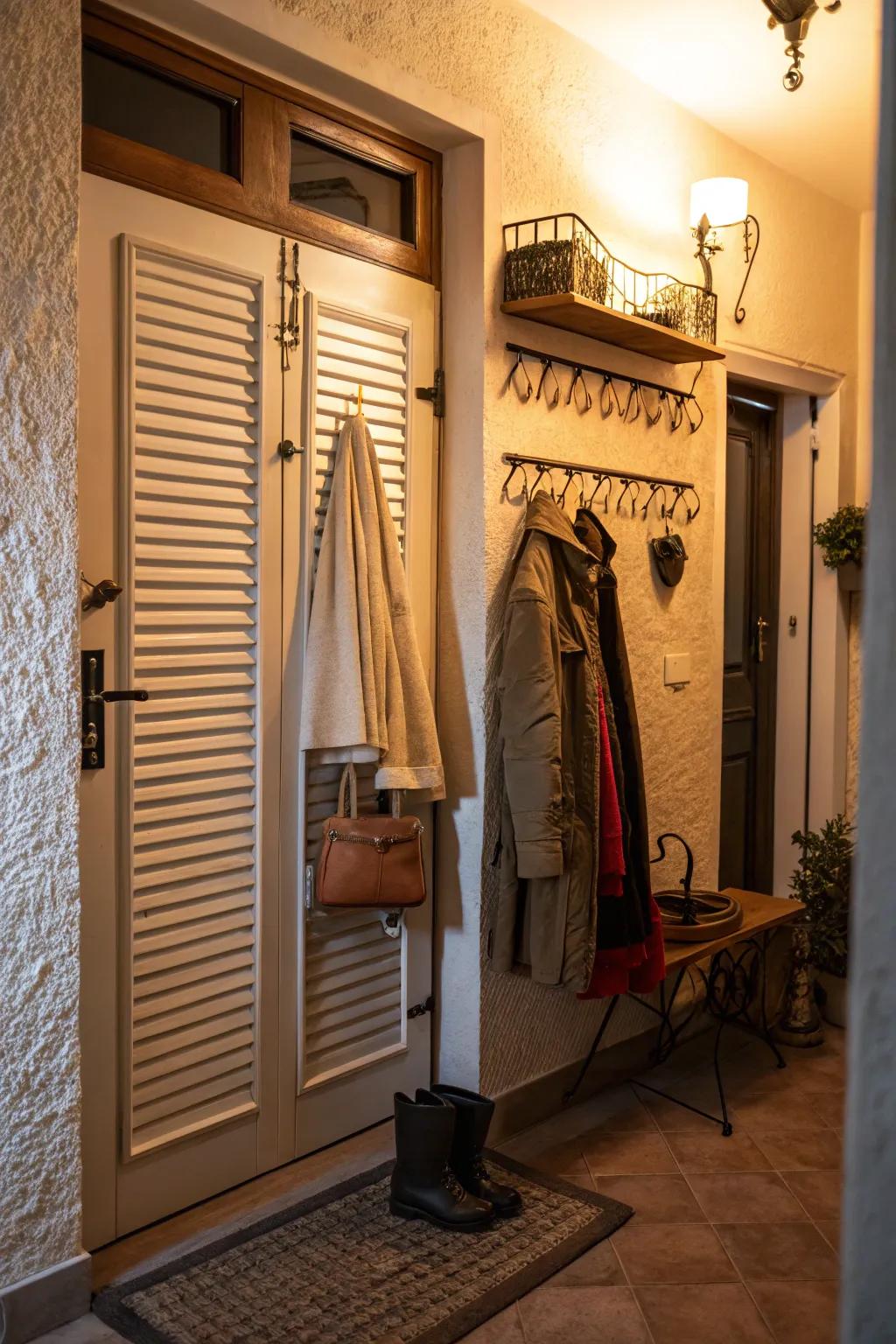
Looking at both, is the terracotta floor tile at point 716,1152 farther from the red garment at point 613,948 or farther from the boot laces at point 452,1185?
the boot laces at point 452,1185

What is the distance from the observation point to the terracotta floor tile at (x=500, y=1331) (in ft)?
6.86

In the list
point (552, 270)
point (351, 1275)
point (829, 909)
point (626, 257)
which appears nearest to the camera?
point (351, 1275)

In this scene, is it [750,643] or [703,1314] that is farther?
[750,643]

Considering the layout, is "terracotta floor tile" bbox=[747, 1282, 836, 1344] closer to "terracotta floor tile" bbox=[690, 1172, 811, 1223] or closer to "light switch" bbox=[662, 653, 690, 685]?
"terracotta floor tile" bbox=[690, 1172, 811, 1223]

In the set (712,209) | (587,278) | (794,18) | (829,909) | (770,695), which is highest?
(794,18)

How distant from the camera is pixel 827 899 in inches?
146

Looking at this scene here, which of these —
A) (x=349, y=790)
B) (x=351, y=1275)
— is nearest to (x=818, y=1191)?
(x=351, y=1275)

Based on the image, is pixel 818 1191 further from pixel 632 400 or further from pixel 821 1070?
pixel 632 400

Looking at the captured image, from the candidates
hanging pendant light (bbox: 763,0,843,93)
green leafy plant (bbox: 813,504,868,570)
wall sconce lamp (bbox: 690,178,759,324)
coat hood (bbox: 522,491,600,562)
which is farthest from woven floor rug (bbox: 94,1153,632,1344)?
hanging pendant light (bbox: 763,0,843,93)

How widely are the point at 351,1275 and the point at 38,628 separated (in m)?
1.37

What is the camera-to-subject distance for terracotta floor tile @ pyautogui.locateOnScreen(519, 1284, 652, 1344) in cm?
211

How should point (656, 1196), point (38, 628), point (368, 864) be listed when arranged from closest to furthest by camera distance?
point (38, 628), point (368, 864), point (656, 1196)

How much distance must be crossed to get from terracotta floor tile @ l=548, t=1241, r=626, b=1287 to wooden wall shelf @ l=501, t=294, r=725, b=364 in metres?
2.07

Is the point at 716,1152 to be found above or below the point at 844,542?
below
